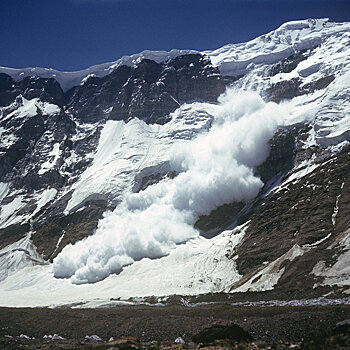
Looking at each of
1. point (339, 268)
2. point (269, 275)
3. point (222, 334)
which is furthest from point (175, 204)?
point (222, 334)

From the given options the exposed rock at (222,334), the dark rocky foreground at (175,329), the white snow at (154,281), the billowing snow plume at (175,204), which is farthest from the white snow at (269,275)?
the exposed rock at (222,334)

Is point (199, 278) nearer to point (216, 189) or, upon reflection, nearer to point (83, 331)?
point (216, 189)

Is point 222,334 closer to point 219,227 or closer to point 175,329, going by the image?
point 175,329

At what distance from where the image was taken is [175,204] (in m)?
171

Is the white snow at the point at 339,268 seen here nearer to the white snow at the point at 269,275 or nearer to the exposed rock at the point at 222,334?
the white snow at the point at 269,275

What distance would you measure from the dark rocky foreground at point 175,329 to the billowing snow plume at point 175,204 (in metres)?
88.1

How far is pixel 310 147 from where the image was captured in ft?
492

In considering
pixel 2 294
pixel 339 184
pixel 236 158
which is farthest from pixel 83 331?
pixel 236 158

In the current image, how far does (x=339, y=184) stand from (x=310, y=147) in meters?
34.6

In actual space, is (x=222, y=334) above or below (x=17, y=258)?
below

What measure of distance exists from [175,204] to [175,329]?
426 ft

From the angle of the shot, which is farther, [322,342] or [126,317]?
[126,317]

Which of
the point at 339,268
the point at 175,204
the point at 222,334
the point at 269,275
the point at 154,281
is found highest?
the point at 175,204

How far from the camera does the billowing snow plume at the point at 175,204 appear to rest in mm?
148500
